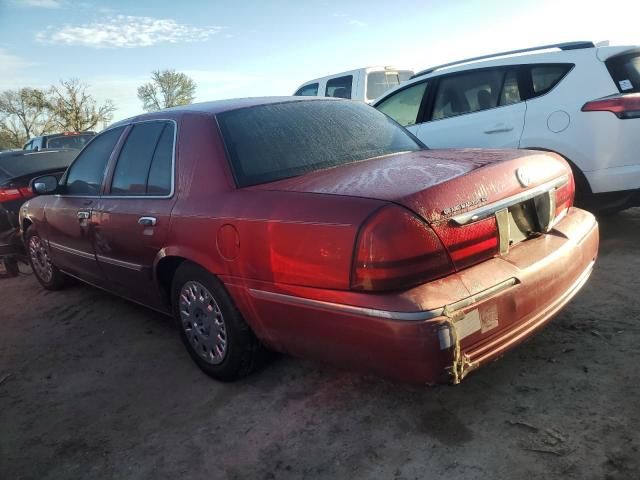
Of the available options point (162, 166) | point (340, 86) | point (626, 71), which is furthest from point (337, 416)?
point (340, 86)

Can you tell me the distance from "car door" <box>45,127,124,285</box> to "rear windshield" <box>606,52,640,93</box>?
Result: 12.5 ft

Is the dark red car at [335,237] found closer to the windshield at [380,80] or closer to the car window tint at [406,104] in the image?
the car window tint at [406,104]

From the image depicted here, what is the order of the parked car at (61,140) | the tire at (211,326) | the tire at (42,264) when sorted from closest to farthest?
the tire at (211,326)
the tire at (42,264)
the parked car at (61,140)

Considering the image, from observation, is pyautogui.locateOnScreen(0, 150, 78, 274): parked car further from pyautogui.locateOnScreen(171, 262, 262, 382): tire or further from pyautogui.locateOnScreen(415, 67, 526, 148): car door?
pyautogui.locateOnScreen(415, 67, 526, 148): car door

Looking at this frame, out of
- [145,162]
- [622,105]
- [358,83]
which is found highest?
[358,83]

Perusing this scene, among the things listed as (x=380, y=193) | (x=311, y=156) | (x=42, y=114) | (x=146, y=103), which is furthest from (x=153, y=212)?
(x=42, y=114)

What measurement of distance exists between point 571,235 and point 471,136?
8.15 feet

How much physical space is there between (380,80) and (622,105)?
6438 millimetres

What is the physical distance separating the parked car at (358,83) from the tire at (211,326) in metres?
6.99

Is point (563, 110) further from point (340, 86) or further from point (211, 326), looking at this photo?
point (340, 86)

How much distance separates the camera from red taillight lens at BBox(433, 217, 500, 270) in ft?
6.91

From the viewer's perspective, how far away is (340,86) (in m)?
9.91

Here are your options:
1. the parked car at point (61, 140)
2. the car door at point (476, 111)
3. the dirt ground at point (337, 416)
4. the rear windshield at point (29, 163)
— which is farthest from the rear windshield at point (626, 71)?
the parked car at point (61, 140)

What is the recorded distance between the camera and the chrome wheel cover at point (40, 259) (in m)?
5.07
